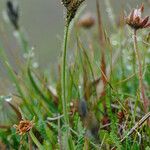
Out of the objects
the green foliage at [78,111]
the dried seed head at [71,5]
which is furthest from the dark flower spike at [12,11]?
the dried seed head at [71,5]

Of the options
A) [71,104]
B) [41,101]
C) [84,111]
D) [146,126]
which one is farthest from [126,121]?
[41,101]

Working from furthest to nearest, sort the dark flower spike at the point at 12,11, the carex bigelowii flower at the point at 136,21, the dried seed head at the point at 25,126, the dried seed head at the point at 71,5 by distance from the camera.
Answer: the dark flower spike at the point at 12,11
the carex bigelowii flower at the point at 136,21
the dried seed head at the point at 25,126
the dried seed head at the point at 71,5

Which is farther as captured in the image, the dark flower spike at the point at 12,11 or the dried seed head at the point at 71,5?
the dark flower spike at the point at 12,11

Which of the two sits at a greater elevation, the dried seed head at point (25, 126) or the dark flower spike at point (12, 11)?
the dark flower spike at point (12, 11)

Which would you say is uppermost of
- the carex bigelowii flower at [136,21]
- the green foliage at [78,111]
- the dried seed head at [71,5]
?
the dried seed head at [71,5]

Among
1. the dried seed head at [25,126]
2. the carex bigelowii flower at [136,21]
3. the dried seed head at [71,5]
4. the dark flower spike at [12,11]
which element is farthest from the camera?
the dark flower spike at [12,11]

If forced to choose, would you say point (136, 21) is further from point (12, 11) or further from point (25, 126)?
point (12, 11)

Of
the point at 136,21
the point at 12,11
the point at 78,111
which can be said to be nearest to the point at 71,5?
the point at 136,21

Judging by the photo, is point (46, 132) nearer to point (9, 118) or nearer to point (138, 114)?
point (138, 114)

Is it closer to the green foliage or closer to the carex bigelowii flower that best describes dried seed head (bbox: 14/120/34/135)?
the green foliage

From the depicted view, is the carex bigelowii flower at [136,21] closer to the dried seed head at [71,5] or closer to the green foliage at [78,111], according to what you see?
the green foliage at [78,111]

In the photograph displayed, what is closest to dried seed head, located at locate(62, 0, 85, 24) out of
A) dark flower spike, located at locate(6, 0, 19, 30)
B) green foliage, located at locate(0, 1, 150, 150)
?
green foliage, located at locate(0, 1, 150, 150)

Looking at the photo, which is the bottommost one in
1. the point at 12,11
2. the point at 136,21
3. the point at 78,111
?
A: the point at 78,111
